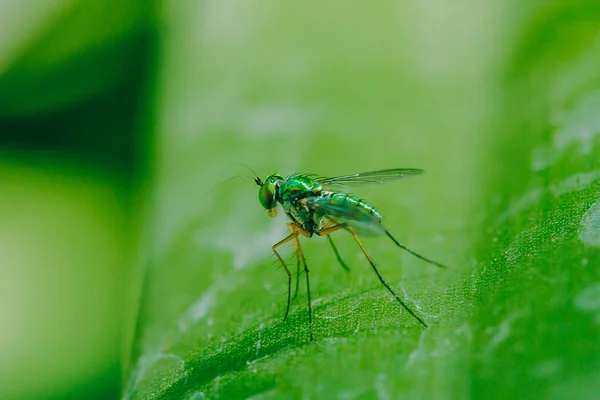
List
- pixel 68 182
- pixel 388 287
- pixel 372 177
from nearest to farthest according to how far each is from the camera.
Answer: pixel 388 287, pixel 372 177, pixel 68 182

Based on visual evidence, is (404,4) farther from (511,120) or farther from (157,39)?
(157,39)

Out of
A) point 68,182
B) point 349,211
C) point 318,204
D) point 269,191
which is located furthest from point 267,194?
point 68,182

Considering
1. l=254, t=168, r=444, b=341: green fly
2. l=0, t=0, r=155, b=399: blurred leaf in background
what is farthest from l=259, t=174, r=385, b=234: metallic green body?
l=0, t=0, r=155, b=399: blurred leaf in background

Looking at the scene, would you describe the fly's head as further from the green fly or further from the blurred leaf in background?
the blurred leaf in background

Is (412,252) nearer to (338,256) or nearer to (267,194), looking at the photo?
(338,256)

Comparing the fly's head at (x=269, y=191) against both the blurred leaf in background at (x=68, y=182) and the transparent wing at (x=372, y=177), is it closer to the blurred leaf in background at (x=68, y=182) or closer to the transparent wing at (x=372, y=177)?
the transparent wing at (x=372, y=177)

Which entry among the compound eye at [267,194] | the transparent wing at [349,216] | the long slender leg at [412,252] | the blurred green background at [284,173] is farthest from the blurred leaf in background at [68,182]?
the long slender leg at [412,252]
